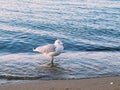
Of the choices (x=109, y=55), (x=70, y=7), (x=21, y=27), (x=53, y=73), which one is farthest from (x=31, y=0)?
(x=53, y=73)

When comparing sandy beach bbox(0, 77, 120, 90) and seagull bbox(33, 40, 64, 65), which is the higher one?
seagull bbox(33, 40, 64, 65)

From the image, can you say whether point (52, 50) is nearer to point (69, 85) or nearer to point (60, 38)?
point (69, 85)

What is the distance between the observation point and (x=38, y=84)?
9.35 m

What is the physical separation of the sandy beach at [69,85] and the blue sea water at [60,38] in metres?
0.85

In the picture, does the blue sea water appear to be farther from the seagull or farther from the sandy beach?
the sandy beach

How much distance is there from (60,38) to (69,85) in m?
7.89

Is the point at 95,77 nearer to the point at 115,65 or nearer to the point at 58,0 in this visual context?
the point at 115,65

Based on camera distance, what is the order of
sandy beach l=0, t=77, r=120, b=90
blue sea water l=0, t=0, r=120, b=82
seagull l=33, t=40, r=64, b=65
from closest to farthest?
sandy beach l=0, t=77, r=120, b=90, blue sea water l=0, t=0, r=120, b=82, seagull l=33, t=40, r=64, b=65

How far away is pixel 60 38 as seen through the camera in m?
17.0

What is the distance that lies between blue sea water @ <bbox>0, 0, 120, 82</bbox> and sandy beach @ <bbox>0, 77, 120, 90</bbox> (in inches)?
33.4

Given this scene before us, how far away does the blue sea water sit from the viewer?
11438 mm

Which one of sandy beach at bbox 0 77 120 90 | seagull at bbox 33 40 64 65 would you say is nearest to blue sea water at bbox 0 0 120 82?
seagull at bbox 33 40 64 65

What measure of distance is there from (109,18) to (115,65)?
1128 cm

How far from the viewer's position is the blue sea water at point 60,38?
11.4 m
